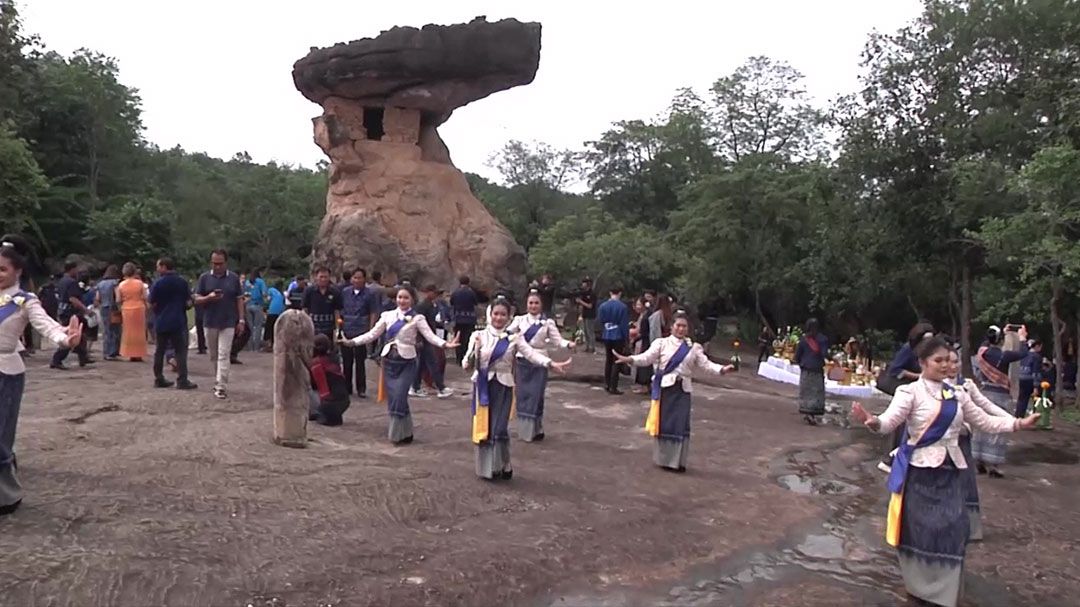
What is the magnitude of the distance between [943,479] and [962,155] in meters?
16.6

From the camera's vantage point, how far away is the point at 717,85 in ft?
108

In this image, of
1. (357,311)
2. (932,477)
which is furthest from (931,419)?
(357,311)

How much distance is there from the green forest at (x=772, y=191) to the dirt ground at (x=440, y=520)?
290 inches

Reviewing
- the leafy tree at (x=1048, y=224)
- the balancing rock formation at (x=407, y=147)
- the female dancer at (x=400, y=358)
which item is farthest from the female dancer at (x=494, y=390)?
the balancing rock formation at (x=407, y=147)

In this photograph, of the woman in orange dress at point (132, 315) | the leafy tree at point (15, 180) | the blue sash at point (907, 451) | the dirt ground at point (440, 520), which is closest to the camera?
the dirt ground at point (440, 520)

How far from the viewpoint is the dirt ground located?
4.95 m

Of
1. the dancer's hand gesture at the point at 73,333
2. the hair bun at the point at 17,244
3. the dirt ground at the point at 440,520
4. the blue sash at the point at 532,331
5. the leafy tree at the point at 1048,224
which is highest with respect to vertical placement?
the leafy tree at the point at 1048,224

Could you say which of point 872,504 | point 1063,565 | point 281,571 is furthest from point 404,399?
point 1063,565

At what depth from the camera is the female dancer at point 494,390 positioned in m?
7.45

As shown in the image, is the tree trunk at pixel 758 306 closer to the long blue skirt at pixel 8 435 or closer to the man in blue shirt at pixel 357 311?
the man in blue shirt at pixel 357 311

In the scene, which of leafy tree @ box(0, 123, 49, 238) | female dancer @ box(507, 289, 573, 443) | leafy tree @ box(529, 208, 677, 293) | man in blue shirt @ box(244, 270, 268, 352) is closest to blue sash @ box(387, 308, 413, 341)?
female dancer @ box(507, 289, 573, 443)

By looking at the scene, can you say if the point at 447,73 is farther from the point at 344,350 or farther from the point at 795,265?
the point at 795,265

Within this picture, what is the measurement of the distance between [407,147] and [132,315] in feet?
36.2

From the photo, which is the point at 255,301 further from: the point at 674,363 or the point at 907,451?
the point at 907,451
